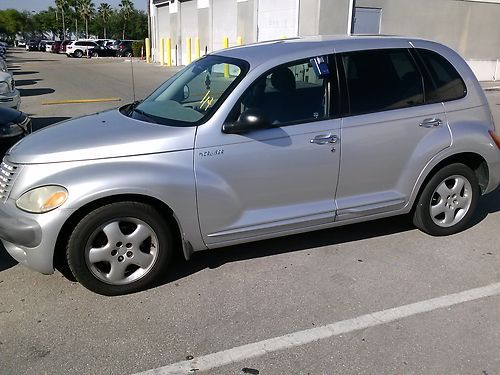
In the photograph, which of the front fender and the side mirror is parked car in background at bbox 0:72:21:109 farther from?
the side mirror

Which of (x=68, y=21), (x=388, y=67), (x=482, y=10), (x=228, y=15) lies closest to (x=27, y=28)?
(x=68, y=21)

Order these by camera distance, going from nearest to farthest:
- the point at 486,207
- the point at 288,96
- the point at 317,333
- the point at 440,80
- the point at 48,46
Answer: the point at 317,333 < the point at 288,96 < the point at 440,80 < the point at 486,207 < the point at 48,46

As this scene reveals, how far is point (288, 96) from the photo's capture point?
3.64m

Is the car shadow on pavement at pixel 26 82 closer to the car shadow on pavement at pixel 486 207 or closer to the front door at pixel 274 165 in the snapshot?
the front door at pixel 274 165

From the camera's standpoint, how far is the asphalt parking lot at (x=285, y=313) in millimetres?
2727

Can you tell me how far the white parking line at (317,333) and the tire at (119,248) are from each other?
894mm

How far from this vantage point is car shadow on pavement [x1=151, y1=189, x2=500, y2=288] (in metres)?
3.85

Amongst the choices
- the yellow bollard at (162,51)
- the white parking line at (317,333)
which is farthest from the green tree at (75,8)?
the white parking line at (317,333)

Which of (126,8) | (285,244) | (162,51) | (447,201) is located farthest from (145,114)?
(126,8)

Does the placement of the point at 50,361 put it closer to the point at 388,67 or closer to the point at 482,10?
the point at 388,67

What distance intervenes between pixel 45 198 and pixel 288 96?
1.89m

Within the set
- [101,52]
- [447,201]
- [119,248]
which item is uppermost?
[101,52]

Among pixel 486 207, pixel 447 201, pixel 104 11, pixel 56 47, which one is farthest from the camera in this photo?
pixel 104 11

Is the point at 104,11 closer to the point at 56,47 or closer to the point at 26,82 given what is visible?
the point at 56,47
